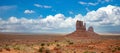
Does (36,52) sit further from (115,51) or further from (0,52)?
(115,51)

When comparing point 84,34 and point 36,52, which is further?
point 84,34

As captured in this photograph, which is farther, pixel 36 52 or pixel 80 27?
pixel 80 27

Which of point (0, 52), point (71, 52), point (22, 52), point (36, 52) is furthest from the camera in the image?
point (71, 52)

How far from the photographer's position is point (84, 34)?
130750 millimetres

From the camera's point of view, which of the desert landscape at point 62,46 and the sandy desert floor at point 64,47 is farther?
the desert landscape at point 62,46

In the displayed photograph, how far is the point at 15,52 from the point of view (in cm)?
2741

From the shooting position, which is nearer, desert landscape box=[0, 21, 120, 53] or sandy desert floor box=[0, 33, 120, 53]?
sandy desert floor box=[0, 33, 120, 53]

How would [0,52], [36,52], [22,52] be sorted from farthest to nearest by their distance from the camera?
1. [36,52]
2. [22,52]
3. [0,52]

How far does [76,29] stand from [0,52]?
364 feet

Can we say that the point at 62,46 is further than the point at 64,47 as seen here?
Yes

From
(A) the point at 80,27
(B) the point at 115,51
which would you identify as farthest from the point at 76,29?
(B) the point at 115,51

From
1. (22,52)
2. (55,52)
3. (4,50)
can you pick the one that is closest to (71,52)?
(55,52)

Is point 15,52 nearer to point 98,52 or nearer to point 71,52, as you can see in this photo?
point 71,52

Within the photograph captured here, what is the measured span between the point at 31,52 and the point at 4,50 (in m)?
3.75
